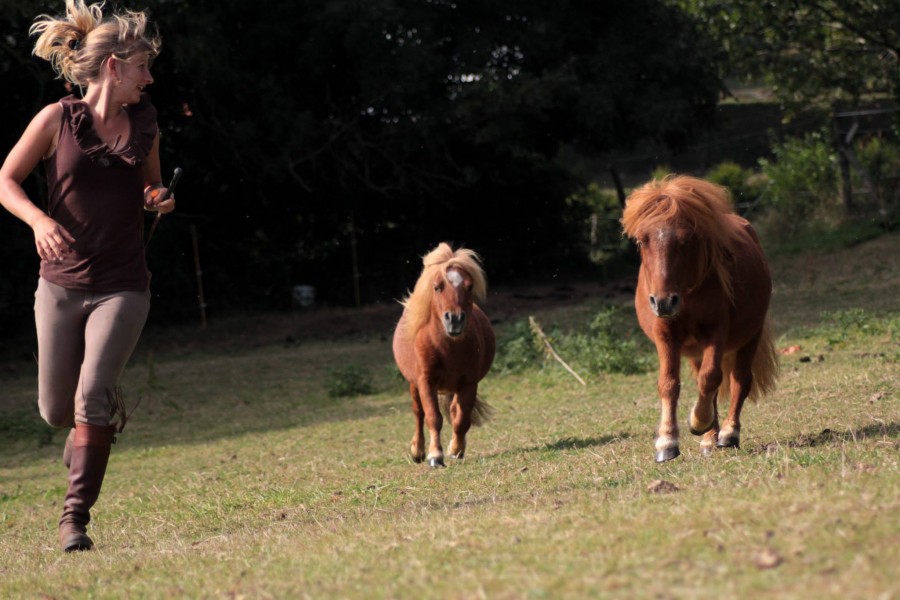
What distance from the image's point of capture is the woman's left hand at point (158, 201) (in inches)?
253

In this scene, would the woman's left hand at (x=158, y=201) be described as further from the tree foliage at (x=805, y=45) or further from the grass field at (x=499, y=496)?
the tree foliage at (x=805, y=45)

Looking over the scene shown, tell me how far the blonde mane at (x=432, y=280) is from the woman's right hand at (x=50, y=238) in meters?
4.43

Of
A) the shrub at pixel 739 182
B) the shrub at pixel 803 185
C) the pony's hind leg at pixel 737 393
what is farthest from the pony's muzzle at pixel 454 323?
the shrub at pixel 739 182

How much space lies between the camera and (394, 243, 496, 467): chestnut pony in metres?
9.91

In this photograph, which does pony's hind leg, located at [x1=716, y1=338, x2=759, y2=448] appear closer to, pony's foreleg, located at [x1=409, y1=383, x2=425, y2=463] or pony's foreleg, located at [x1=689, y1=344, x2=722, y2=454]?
pony's foreleg, located at [x1=689, y1=344, x2=722, y2=454]

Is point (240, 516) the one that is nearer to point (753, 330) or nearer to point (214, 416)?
point (753, 330)

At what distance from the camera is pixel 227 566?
207 inches

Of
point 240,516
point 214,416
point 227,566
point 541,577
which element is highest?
point 541,577

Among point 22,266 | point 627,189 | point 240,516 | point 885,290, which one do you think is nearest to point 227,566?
point 240,516

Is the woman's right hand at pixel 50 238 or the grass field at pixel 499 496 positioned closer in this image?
the grass field at pixel 499 496

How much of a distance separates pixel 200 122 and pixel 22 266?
4.65 m

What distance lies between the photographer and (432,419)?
32.8 ft

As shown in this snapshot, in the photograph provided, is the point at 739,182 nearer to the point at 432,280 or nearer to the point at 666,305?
the point at 432,280

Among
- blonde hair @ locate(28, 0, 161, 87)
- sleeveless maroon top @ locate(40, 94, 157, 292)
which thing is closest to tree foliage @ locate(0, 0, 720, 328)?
blonde hair @ locate(28, 0, 161, 87)
